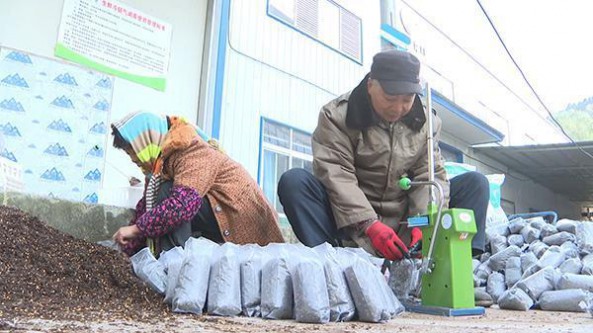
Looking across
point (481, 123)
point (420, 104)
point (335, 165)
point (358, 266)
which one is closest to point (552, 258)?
point (420, 104)

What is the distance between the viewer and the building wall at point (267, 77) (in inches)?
160

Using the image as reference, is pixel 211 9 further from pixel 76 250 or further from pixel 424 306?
pixel 424 306

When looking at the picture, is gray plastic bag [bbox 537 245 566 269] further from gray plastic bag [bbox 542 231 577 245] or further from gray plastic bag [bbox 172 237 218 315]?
gray plastic bag [bbox 172 237 218 315]

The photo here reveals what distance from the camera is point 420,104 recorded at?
1.72 m

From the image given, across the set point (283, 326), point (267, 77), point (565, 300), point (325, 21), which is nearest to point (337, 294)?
point (283, 326)

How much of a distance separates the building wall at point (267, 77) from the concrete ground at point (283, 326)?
113 inches

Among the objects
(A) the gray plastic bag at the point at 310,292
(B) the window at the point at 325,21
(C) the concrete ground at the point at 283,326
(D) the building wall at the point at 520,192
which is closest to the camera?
(C) the concrete ground at the point at 283,326

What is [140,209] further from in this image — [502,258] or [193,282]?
[502,258]

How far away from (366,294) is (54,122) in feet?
8.46

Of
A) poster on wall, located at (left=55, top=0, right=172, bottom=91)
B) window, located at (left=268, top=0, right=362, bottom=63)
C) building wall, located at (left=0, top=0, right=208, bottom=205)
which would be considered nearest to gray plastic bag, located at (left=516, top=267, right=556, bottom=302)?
building wall, located at (left=0, top=0, right=208, bottom=205)

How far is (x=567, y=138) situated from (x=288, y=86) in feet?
15.4

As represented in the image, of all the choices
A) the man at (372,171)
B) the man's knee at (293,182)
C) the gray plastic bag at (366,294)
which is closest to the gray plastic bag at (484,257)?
the man at (372,171)

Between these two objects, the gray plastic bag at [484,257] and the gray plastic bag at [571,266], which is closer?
the gray plastic bag at [571,266]

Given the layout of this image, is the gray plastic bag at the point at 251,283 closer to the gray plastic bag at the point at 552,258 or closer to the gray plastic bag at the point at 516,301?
the gray plastic bag at the point at 516,301
